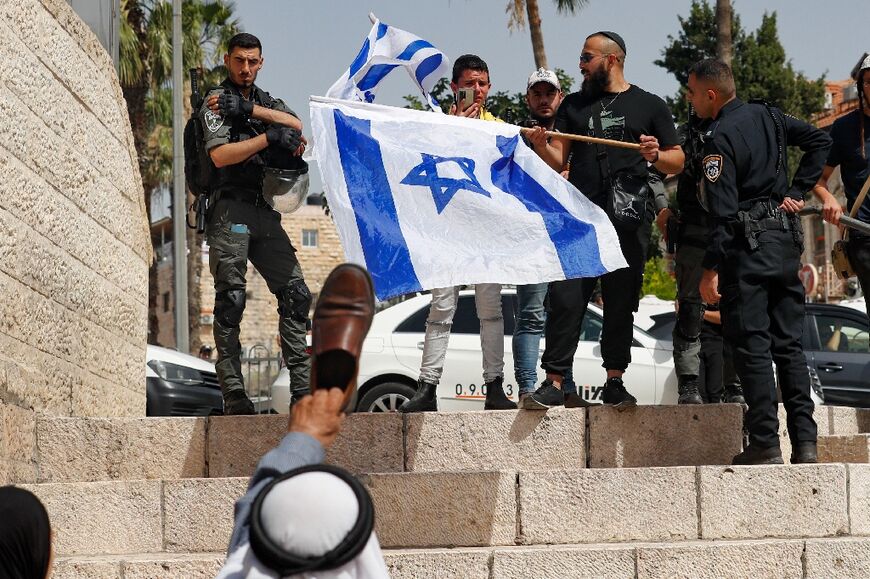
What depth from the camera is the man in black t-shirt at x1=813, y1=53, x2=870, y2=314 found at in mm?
7672

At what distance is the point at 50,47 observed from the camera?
7.58 m

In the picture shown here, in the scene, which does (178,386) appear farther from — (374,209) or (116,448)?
(374,209)

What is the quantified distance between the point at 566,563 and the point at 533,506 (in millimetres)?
452

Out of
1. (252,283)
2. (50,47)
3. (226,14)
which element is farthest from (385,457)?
(252,283)

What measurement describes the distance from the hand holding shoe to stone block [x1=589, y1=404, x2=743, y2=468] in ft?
14.2

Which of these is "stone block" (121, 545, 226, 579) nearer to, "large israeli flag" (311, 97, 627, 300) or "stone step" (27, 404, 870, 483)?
"stone step" (27, 404, 870, 483)

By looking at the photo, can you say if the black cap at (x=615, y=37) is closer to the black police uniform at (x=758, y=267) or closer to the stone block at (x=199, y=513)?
the black police uniform at (x=758, y=267)

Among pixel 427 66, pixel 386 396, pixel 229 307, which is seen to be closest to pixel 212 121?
pixel 229 307

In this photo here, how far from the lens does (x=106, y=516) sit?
6125mm

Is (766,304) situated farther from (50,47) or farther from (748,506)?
(50,47)

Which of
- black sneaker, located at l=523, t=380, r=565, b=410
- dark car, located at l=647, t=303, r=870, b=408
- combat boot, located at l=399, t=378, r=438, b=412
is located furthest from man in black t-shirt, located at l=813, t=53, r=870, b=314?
dark car, located at l=647, t=303, r=870, b=408

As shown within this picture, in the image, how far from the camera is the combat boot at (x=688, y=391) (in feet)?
25.8

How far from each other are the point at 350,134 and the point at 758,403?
2591mm

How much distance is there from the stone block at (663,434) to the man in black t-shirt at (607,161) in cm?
21
